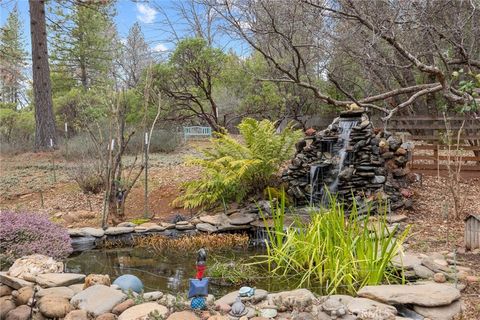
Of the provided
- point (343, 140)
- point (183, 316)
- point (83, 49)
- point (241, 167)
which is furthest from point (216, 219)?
point (83, 49)

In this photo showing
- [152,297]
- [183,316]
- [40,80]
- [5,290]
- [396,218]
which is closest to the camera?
[183,316]

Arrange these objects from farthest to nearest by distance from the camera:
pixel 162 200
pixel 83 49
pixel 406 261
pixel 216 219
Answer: pixel 83 49 → pixel 162 200 → pixel 216 219 → pixel 406 261

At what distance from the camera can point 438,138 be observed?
310 inches

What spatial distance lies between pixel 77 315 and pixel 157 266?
5.02 ft

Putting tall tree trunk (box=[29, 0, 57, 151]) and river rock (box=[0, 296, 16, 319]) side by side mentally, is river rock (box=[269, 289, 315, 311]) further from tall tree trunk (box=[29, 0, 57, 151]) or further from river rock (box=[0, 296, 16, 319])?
tall tree trunk (box=[29, 0, 57, 151])

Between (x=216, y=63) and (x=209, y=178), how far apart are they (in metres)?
4.80

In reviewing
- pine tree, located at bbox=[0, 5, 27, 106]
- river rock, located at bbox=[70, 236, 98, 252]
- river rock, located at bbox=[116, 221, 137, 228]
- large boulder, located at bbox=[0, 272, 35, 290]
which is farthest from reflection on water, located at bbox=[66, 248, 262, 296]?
pine tree, located at bbox=[0, 5, 27, 106]

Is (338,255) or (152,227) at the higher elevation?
(338,255)

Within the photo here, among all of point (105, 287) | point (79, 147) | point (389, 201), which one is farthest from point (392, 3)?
point (79, 147)

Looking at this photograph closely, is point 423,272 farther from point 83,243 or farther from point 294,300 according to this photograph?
point 83,243

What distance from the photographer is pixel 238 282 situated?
3.32 metres

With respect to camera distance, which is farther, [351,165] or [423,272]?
[351,165]

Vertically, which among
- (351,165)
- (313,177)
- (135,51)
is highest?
(135,51)

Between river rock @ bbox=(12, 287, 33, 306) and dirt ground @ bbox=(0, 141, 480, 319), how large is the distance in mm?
2521
